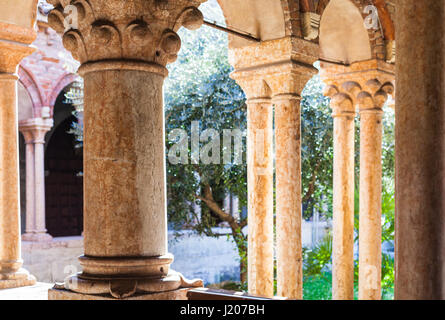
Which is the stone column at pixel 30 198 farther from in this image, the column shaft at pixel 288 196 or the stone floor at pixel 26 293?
the column shaft at pixel 288 196

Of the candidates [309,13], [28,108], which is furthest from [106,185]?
[28,108]

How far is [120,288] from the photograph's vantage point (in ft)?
8.94

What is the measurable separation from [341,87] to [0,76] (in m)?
3.84

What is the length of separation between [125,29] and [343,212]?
4.27 metres

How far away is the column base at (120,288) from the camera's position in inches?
107

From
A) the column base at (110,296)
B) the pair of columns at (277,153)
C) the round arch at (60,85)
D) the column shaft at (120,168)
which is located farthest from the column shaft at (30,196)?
the column shaft at (120,168)

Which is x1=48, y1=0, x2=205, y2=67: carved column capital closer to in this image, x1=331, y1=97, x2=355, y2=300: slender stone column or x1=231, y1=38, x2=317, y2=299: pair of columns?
x1=231, y1=38, x2=317, y2=299: pair of columns

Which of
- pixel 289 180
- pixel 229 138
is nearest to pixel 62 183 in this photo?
pixel 229 138

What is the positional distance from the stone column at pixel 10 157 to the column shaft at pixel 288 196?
2.36 m

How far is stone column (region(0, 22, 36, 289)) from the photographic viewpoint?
15.9 ft

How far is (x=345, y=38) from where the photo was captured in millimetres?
6477

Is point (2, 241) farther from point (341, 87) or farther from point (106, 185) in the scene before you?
point (341, 87)

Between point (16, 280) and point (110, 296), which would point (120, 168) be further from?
point (16, 280)

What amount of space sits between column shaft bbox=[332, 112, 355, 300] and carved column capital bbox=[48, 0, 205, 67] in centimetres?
382
